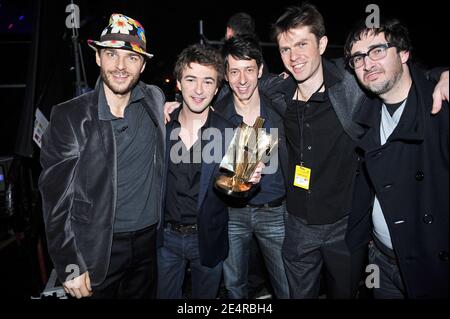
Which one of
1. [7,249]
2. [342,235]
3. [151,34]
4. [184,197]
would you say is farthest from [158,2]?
[342,235]

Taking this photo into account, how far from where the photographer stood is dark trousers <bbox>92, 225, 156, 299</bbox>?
7.82ft

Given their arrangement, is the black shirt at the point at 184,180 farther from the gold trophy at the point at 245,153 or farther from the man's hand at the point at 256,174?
the man's hand at the point at 256,174

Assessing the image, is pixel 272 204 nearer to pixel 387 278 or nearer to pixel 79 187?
pixel 387 278

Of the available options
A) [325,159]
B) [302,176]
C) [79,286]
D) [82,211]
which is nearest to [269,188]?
[302,176]

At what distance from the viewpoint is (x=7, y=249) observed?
15.1ft

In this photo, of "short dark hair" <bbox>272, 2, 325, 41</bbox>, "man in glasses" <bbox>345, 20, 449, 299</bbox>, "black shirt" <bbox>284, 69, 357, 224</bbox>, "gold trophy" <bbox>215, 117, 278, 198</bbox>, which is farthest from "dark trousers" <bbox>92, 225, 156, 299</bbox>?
"short dark hair" <bbox>272, 2, 325, 41</bbox>

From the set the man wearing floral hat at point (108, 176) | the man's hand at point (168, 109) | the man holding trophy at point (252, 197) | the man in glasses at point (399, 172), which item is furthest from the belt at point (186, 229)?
the man in glasses at point (399, 172)

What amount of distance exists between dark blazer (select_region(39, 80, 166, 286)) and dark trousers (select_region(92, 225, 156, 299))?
0.12 m

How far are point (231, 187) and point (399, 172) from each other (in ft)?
3.77

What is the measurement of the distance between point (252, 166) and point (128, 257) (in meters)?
1.27

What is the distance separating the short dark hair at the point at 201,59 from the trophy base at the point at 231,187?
2.97 ft

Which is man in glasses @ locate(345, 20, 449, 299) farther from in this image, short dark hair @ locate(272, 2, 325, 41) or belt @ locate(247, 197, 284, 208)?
belt @ locate(247, 197, 284, 208)

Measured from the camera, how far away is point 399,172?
1964mm

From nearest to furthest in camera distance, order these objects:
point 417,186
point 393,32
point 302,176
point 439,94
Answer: point 439,94
point 417,186
point 393,32
point 302,176
